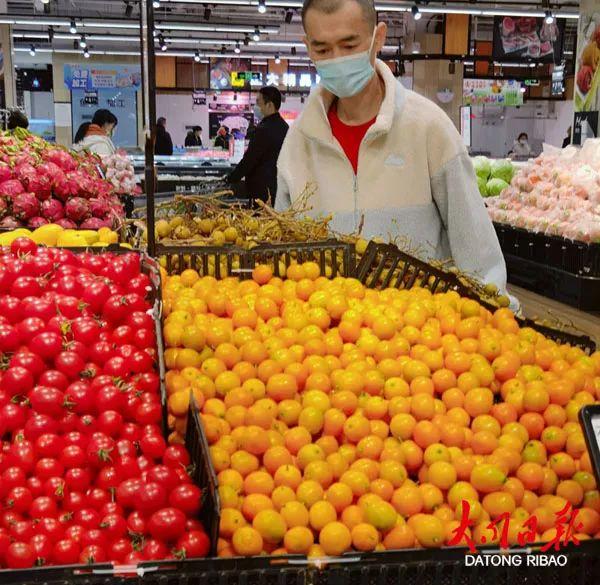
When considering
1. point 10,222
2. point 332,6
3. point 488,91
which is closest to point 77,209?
point 10,222

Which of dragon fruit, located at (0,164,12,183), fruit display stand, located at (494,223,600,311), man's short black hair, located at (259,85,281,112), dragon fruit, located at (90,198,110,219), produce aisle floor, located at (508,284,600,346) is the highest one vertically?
man's short black hair, located at (259,85,281,112)

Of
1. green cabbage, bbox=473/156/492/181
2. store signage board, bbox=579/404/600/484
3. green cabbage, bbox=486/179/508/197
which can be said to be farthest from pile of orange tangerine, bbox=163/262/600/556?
green cabbage, bbox=473/156/492/181

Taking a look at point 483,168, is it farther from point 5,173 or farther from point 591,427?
point 591,427

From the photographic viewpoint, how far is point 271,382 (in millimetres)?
1800

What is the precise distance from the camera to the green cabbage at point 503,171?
9398 mm

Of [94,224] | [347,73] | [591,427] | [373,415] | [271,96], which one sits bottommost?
[373,415]

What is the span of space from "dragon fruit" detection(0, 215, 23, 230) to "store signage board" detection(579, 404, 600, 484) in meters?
2.61

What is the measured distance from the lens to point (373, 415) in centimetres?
175

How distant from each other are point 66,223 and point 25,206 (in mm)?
186

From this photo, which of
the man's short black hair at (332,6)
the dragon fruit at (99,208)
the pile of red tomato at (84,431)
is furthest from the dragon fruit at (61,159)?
the pile of red tomato at (84,431)

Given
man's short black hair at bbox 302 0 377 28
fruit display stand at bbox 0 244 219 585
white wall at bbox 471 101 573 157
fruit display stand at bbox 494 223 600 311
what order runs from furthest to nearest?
white wall at bbox 471 101 573 157 < fruit display stand at bbox 494 223 600 311 < man's short black hair at bbox 302 0 377 28 < fruit display stand at bbox 0 244 219 585

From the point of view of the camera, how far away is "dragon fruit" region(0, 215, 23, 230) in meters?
3.39

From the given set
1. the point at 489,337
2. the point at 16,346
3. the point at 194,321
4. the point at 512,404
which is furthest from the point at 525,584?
the point at 16,346

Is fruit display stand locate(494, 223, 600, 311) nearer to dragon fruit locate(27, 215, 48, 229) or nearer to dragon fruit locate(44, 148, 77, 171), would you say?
dragon fruit locate(44, 148, 77, 171)
